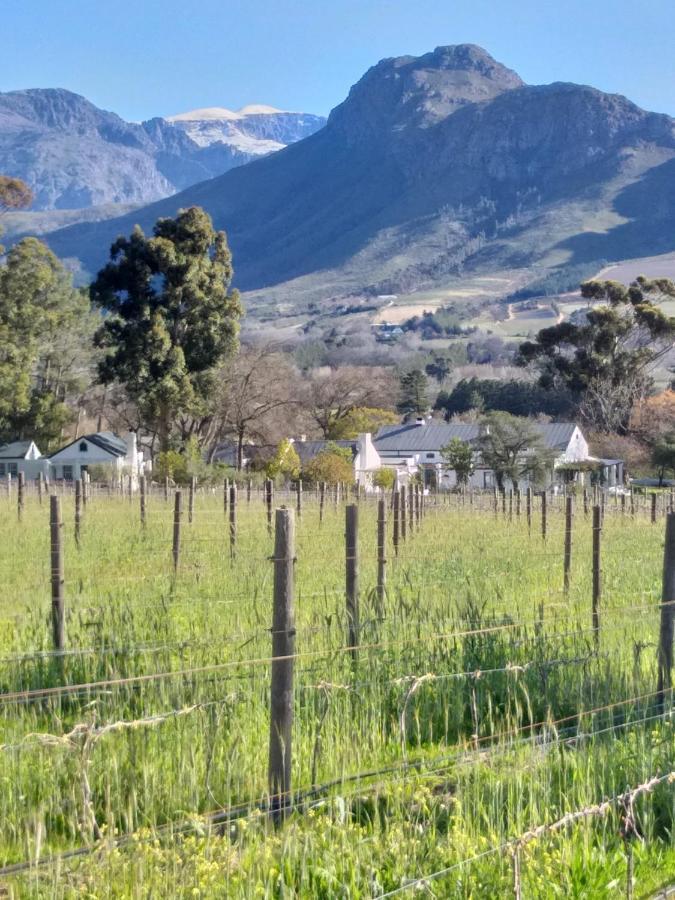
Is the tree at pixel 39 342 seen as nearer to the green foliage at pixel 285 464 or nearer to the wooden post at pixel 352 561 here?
the green foliage at pixel 285 464

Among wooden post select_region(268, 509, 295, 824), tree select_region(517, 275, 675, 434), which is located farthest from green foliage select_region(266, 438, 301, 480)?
wooden post select_region(268, 509, 295, 824)

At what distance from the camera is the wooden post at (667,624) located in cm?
675

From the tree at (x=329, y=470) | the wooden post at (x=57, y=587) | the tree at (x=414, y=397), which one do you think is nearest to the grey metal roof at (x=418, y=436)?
the tree at (x=414, y=397)

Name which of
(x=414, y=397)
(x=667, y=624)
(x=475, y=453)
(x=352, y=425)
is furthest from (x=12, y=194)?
(x=667, y=624)

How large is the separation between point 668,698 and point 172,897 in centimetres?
357

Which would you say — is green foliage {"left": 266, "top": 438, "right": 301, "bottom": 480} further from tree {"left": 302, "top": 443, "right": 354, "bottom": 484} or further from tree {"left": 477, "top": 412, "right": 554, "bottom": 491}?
tree {"left": 477, "top": 412, "right": 554, "bottom": 491}

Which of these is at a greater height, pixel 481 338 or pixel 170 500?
pixel 481 338

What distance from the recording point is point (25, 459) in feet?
171

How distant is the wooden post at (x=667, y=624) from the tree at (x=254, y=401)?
46.5 m

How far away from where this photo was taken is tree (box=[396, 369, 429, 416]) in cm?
8044

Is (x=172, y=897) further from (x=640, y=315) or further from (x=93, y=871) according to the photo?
(x=640, y=315)

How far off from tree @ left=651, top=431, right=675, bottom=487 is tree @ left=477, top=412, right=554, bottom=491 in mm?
6892

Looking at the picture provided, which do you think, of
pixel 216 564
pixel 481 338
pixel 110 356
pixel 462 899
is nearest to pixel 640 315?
pixel 110 356

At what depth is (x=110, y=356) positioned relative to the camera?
43031 millimetres
